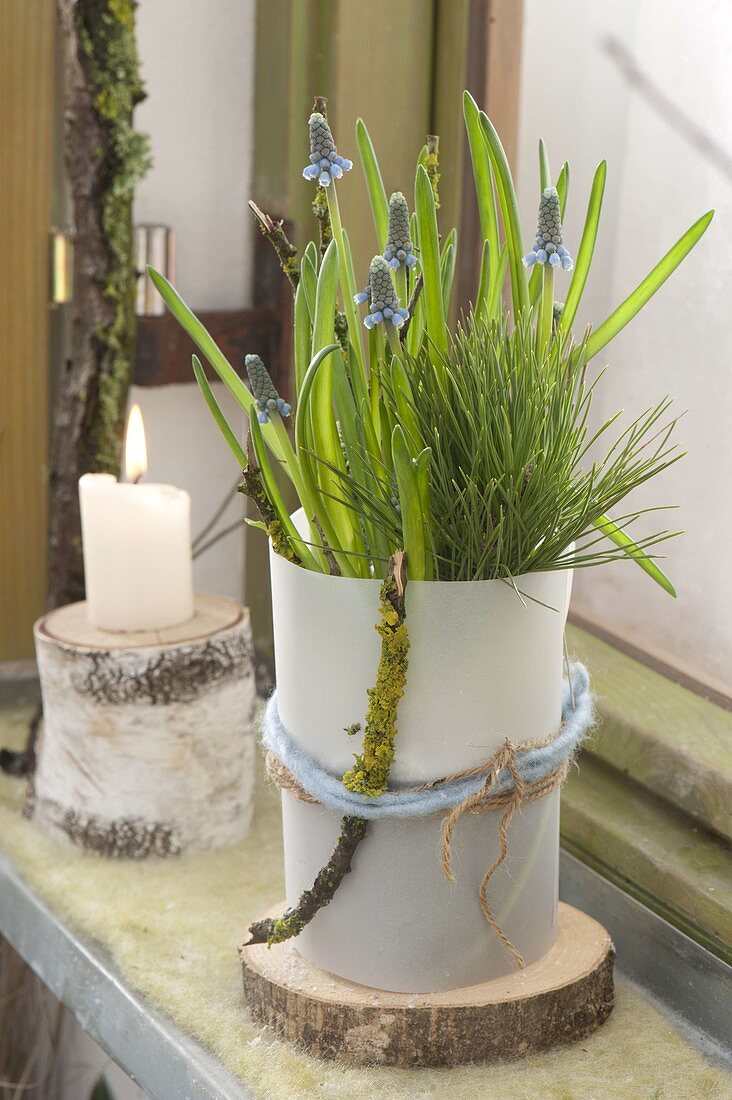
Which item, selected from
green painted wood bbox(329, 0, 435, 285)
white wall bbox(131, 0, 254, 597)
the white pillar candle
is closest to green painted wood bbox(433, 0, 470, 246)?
green painted wood bbox(329, 0, 435, 285)

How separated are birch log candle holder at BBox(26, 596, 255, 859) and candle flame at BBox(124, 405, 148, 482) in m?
0.08

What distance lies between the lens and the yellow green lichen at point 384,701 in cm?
44

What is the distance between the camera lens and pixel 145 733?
0.66 meters


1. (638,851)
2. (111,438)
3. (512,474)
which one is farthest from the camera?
(111,438)

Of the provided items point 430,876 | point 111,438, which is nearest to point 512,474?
point 430,876

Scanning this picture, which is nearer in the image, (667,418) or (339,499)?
(339,499)

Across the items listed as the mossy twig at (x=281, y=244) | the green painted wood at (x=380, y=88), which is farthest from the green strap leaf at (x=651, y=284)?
the green painted wood at (x=380, y=88)

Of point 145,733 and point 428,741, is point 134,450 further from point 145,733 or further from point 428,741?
point 428,741

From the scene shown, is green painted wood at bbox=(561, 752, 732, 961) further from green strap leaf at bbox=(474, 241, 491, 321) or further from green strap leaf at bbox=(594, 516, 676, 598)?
green strap leaf at bbox=(474, 241, 491, 321)

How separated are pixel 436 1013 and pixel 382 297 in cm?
27

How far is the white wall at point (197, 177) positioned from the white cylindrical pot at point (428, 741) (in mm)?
398

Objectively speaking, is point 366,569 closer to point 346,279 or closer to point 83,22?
point 346,279

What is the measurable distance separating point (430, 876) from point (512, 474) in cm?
16

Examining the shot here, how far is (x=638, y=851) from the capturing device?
0.58 m
